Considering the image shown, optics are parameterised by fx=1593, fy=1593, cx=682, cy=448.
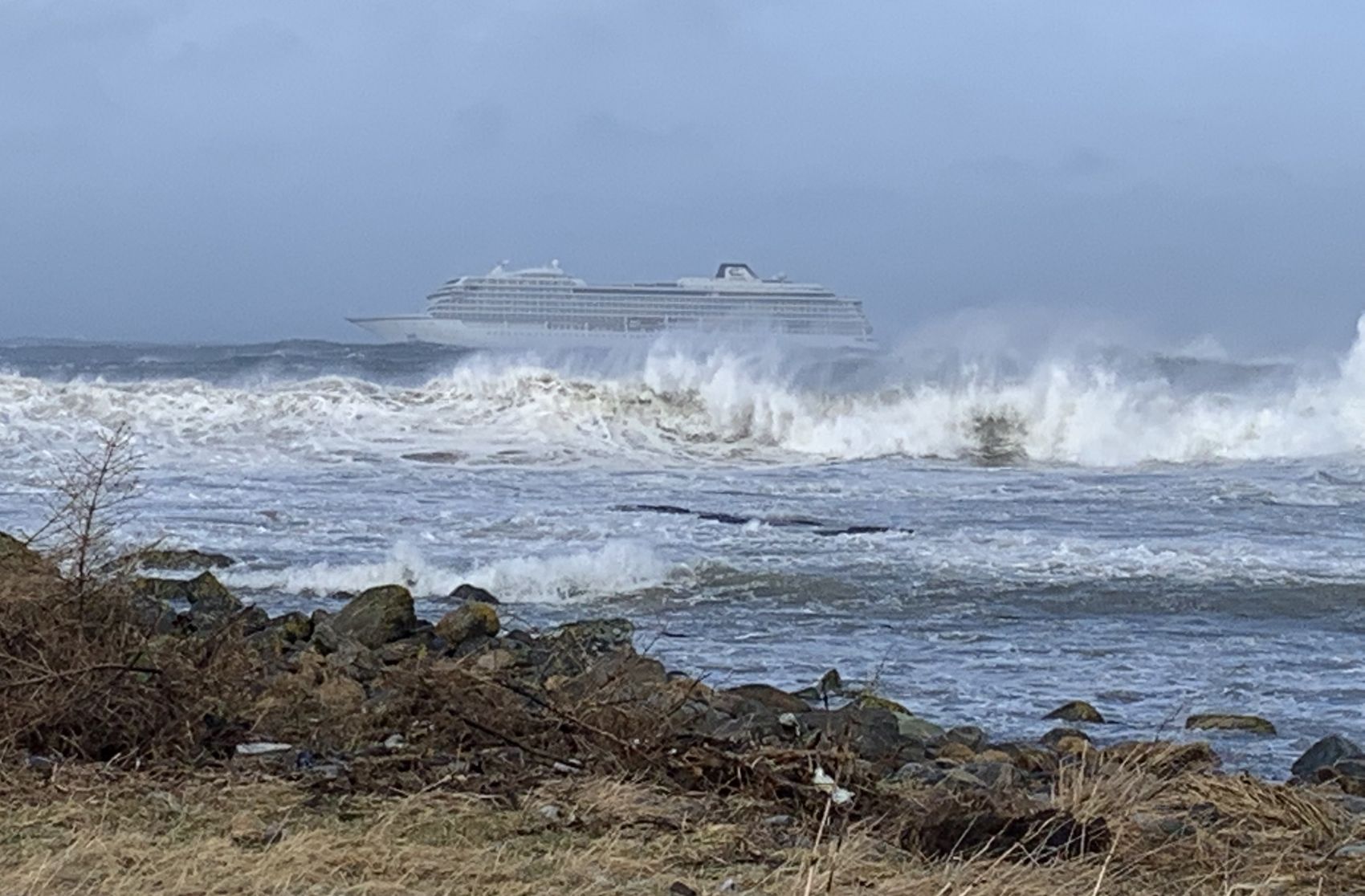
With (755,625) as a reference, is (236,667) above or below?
above

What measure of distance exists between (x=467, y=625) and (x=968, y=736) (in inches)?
141

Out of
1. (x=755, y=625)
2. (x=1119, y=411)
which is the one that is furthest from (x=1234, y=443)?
(x=755, y=625)

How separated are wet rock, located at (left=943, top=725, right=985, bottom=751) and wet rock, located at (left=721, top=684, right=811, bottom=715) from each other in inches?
28.5

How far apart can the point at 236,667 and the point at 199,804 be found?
0.95m

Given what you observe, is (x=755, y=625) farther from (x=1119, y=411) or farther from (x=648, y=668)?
(x=1119, y=411)

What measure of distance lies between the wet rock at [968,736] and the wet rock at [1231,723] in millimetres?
1156

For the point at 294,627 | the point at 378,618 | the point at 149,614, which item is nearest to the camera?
the point at 149,614

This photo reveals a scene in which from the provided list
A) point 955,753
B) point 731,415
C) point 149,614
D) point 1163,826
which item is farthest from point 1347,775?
point 731,415

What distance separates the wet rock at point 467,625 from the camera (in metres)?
9.64

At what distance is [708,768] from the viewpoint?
5039 mm

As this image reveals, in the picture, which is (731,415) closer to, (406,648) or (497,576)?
(497,576)

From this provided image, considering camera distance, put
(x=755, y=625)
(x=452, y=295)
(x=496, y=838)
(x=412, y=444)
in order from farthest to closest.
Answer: (x=452, y=295) < (x=412, y=444) < (x=755, y=625) < (x=496, y=838)

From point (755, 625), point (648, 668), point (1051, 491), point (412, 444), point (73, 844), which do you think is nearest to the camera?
point (73, 844)

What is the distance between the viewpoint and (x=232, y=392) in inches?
1238
